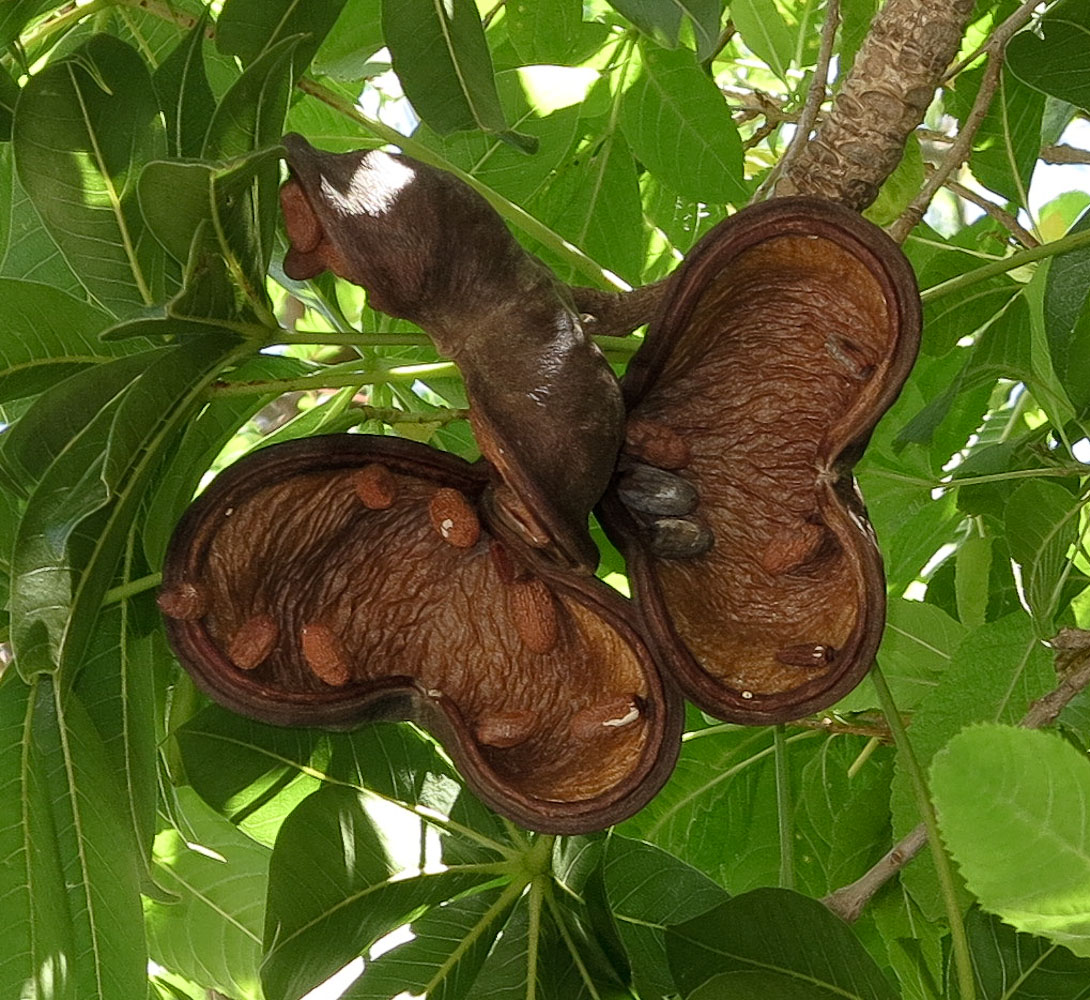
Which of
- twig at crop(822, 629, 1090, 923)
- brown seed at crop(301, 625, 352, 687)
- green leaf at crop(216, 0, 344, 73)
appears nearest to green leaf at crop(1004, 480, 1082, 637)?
twig at crop(822, 629, 1090, 923)

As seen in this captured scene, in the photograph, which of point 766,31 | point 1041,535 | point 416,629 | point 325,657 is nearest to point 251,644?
point 325,657

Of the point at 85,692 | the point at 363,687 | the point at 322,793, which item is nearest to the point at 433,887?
the point at 322,793

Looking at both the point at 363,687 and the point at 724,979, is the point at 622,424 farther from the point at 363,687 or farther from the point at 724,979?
the point at 724,979

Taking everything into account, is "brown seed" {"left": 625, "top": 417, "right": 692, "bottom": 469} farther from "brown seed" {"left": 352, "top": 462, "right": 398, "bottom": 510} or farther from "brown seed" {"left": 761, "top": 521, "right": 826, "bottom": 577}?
"brown seed" {"left": 352, "top": 462, "right": 398, "bottom": 510}

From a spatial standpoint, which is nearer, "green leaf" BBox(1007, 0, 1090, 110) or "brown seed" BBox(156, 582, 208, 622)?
"brown seed" BBox(156, 582, 208, 622)

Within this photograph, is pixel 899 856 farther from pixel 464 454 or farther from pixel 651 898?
pixel 464 454

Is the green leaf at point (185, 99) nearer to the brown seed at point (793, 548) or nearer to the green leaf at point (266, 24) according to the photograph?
the green leaf at point (266, 24)
